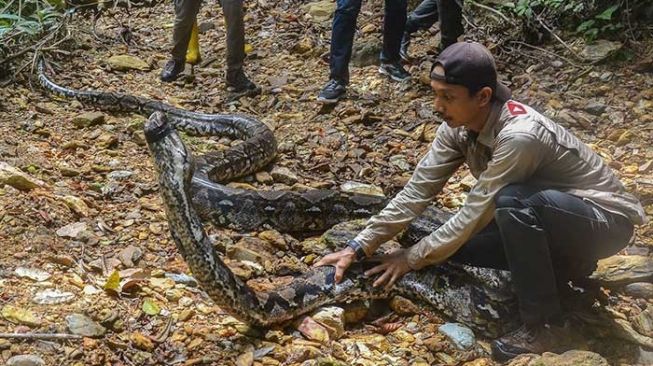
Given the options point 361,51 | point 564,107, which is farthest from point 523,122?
point 361,51

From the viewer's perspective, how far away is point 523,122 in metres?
3.71

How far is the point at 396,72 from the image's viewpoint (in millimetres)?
9234

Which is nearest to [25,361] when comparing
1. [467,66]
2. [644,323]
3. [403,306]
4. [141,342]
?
[141,342]

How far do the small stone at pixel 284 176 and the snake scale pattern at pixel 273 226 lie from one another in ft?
0.80

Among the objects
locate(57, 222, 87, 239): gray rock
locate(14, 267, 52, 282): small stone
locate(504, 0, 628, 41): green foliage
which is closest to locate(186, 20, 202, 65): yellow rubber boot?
locate(504, 0, 628, 41): green foliage

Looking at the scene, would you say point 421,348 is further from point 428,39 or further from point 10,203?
point 428,39

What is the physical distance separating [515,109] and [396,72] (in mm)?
5519

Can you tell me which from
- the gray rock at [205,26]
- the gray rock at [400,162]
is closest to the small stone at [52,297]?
the gray rock at [400,162]

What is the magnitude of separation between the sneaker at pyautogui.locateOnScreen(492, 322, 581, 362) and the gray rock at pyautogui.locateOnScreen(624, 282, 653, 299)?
59 centimetres

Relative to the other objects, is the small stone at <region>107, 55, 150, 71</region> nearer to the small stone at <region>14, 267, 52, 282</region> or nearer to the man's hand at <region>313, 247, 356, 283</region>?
the small stone at <region>14, 267, 52, 282</region>

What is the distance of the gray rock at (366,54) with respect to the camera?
9.95 meters

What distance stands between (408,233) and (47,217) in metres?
2.63

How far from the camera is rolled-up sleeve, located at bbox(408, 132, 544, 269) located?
3.69 meters

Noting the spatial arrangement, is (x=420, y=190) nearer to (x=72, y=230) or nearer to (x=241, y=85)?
(x=72, y=230)
